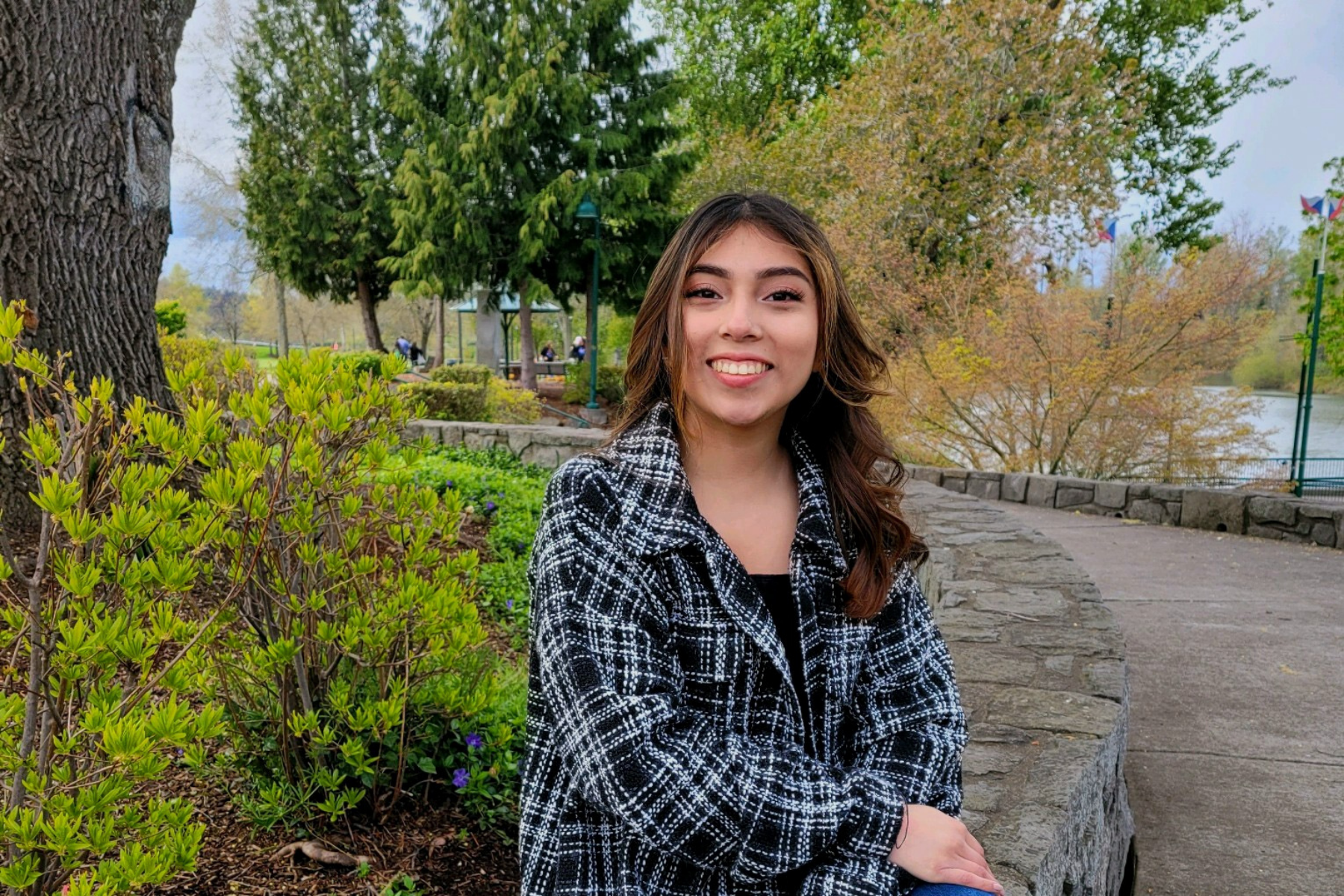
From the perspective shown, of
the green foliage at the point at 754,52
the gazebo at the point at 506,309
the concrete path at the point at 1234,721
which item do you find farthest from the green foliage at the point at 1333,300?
the gazebo at the point at 506,309

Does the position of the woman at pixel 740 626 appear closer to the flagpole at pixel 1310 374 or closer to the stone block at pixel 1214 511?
the stone block at pixel 1214 511

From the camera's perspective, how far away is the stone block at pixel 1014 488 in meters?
8.96

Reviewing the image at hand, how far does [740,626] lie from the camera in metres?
1.31

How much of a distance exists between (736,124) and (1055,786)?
24.4 m

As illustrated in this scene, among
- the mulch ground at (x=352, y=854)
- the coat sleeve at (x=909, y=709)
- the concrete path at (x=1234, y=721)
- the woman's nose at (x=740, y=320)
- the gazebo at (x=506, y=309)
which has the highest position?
the gazebo at (x=506, y=309)

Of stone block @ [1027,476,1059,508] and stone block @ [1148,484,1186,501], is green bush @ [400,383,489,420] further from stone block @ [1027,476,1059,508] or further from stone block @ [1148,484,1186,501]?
stone block @ [1148,484,1186,501]

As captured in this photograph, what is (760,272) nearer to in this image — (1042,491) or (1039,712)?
(1039,712)

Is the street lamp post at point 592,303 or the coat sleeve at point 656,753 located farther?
the street lamp post at point 592,303

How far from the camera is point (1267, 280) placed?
8938 millimetres

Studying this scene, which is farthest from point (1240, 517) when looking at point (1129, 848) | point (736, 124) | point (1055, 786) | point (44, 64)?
point (736, 124)

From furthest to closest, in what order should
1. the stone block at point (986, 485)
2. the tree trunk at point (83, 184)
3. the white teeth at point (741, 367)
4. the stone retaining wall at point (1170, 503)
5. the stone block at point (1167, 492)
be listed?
the stone block at point (986, 485), the stone block at point (1167, 492), the stone retaining wall at point (1170, 503), the tree trunk at point (83, 184), the white teeth at point (741, 367)

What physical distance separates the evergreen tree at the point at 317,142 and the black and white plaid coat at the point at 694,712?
73.6 ft

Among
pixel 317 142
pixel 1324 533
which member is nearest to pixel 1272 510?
pixel 1324 533

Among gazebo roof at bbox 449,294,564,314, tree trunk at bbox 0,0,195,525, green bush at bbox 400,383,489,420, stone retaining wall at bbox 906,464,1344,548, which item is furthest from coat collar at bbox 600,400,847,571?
gazebo roof at bbox 449,294,564,314
